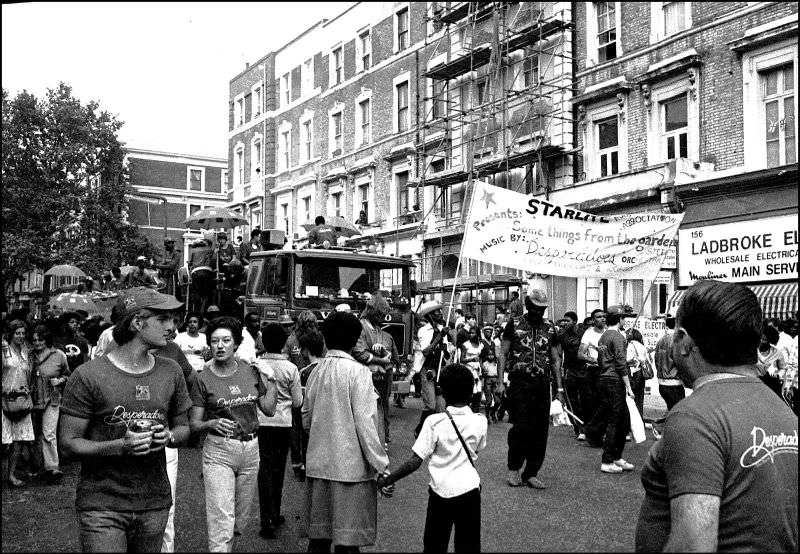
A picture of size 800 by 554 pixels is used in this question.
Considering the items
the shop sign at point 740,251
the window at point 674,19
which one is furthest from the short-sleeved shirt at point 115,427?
the window at point 674,19

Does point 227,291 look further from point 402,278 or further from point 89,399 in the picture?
point 89,399

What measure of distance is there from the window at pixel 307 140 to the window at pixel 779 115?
2192 centimetres

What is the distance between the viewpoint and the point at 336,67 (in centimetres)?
3369

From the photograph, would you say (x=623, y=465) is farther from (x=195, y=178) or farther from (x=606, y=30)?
(x=195, y=178)

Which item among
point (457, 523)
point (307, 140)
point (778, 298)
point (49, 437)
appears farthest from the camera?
point (307, 140)

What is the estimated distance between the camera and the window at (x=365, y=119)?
32656mm

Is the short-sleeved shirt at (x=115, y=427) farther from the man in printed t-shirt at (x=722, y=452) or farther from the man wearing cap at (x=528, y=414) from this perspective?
Result: the man wearing cap at (x=528, y=414)

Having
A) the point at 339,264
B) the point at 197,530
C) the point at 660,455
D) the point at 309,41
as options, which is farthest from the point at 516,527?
the point at 309,41

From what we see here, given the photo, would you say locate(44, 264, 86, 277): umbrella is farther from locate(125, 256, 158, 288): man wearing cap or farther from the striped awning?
the striped awning

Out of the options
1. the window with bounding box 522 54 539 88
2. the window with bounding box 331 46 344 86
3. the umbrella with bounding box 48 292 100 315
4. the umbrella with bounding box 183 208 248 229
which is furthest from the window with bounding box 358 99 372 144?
the umbrella with bounding box 48 292 100 315

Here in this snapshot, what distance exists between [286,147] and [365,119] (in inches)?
229

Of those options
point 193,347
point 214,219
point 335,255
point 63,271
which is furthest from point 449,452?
point 63,271

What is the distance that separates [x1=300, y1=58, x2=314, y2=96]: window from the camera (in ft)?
115

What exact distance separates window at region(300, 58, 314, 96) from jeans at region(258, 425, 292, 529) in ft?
98.6
